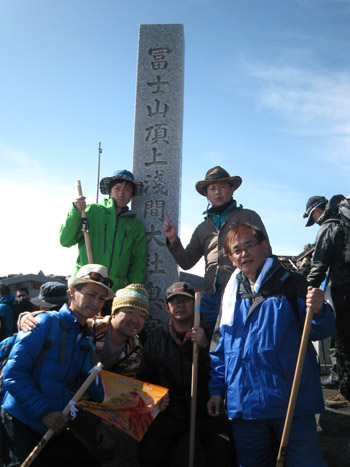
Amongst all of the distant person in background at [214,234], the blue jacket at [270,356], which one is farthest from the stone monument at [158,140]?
the blue jacket at [270,356]

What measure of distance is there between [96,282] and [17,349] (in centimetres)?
75

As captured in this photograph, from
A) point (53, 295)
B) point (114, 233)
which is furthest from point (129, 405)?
point (114, 233)

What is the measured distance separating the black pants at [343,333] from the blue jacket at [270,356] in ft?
5.43

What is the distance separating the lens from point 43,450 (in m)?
2.84

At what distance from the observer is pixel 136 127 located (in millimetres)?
5961

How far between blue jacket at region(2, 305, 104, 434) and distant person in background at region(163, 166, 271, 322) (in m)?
1.55

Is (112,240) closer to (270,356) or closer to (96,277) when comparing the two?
(96,277)

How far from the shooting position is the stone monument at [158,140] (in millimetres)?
5477

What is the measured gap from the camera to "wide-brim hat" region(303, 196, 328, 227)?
536 centimetres

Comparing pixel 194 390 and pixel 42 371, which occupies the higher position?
pixel 42 371

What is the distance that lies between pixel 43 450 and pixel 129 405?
0.69 metres

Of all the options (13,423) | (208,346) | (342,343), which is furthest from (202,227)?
(13,423)

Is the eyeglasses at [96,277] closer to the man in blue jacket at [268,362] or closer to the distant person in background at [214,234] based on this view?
the man in blue jacket at [268,362]

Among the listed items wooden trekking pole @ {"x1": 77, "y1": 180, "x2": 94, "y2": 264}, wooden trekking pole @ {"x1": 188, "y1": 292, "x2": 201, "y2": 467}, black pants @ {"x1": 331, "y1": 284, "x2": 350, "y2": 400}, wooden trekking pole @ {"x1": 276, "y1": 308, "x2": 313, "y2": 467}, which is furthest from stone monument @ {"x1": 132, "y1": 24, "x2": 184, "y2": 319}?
wooden trekking pole @ {"x1": 276, "y1": 308, "x2": 313, "y2": 467}
